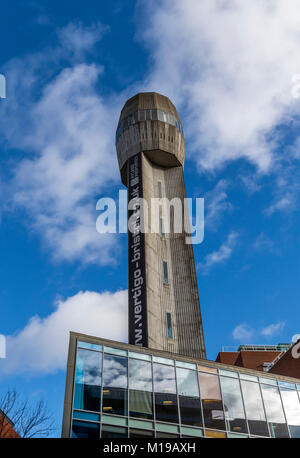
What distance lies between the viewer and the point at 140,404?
23.8 m

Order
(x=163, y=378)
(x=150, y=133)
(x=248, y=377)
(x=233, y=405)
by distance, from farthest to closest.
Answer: (x=150, y=133), (x=248, y=377), (x=233, y=405), (x=163, y=378)

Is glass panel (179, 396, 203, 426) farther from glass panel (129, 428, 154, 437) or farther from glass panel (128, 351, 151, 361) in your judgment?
glass panel (128, 351, 151, 361)

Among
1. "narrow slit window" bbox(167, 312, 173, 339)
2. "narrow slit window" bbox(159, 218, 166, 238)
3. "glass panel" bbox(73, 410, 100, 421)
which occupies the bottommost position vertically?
"glass panel" bbox(73, 410, 100, 421)

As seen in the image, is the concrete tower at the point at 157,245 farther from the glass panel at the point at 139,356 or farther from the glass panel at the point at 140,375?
the glass panel at the point at 140,375

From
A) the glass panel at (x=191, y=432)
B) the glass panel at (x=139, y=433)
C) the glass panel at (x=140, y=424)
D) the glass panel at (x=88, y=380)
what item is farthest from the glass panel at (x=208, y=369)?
the glass panel at (x=88, y=380)

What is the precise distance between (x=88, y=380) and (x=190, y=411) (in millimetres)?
6584

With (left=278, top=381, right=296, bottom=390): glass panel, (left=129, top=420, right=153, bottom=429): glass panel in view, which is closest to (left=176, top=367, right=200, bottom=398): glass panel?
(left=129, top=420, right=153, bottom=429): glass panel

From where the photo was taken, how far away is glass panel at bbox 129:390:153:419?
76.8ft

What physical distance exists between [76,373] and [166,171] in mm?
33301

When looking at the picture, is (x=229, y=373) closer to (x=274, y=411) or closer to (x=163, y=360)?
(x=274, y=411)

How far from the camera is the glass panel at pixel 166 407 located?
24.0 meters

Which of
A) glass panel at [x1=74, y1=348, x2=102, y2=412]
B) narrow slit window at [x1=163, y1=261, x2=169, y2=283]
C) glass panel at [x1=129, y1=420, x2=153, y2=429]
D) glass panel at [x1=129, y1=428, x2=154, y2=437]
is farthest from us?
narrow slit window at [x1=163, y1=261, x2=169, y2=283]

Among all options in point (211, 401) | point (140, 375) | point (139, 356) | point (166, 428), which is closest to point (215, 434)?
point (211, 401)
